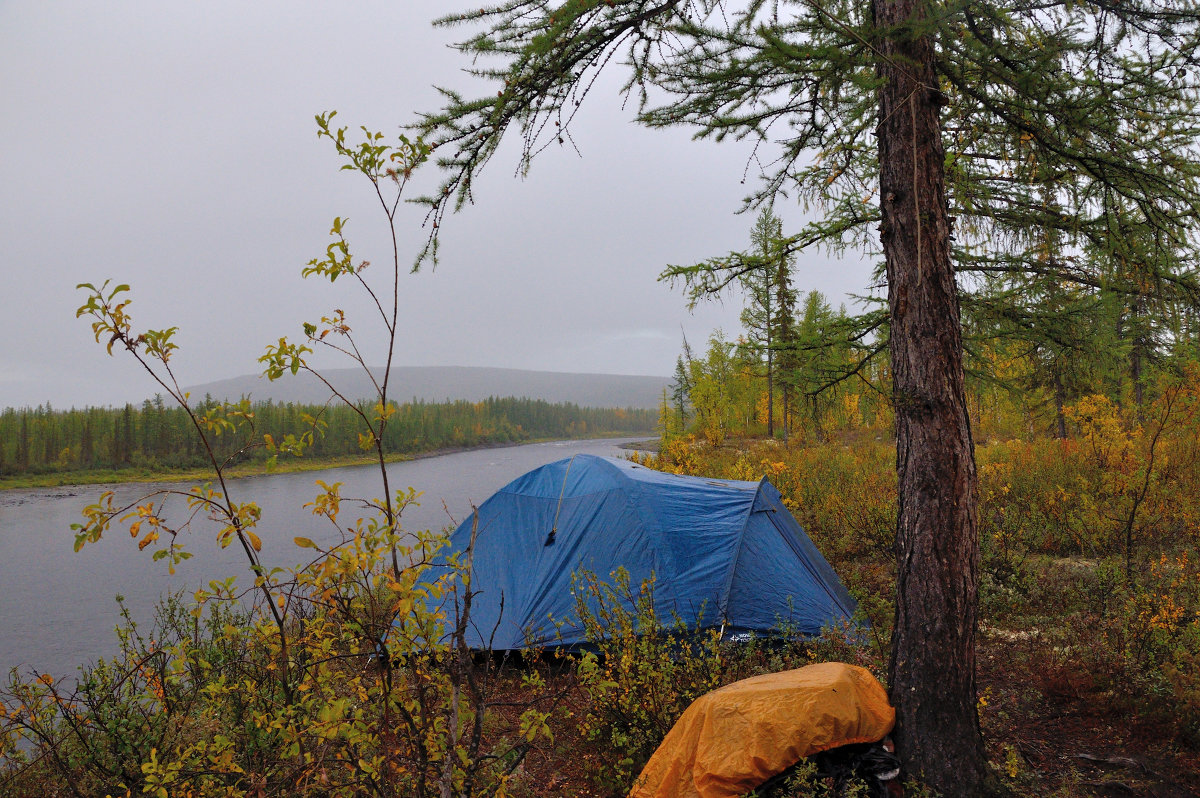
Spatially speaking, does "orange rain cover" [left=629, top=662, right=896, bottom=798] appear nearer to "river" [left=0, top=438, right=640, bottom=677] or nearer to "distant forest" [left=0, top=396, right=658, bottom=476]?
"river" [left=0, top=438, right=640, bottom=677]

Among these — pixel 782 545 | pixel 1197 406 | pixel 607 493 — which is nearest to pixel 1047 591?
pixel 782 545

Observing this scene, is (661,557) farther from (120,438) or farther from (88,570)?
(120,438)

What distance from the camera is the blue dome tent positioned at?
5434mm

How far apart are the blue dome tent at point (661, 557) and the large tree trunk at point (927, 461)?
1853 mm

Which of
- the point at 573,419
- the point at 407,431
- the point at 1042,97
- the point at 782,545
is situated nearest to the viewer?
the point at 1042,97

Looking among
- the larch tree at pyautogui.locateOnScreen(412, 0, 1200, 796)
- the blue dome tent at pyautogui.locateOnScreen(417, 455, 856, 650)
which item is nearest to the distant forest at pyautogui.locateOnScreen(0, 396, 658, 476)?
the blue dome tent at pyautogui.locateOnScreen(417, 455, 856, 650)

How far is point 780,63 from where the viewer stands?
3.08 meters

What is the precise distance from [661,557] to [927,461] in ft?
9.17

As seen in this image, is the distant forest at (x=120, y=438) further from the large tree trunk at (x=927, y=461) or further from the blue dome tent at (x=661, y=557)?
the large tree trunk at (x=927, y=461)

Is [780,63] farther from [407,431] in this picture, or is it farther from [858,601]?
[407,431]

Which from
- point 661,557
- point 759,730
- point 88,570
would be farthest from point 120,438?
point 759,730

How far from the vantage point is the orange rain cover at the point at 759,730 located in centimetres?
301

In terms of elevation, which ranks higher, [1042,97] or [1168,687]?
[1042,97]

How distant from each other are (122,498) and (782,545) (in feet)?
119
